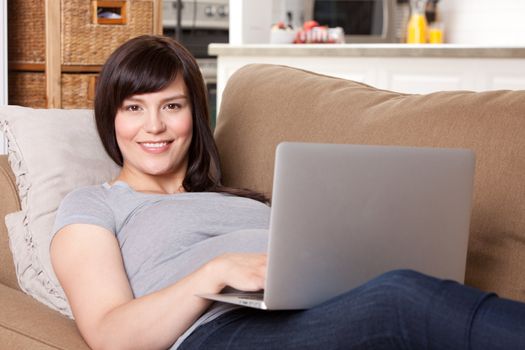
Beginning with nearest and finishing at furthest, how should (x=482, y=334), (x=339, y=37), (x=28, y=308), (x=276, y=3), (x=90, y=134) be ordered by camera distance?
(x=482, y=334) < (x=28, y=308) < (x=90, y=134) < (x=339, y=37) < (x=276, y=3)

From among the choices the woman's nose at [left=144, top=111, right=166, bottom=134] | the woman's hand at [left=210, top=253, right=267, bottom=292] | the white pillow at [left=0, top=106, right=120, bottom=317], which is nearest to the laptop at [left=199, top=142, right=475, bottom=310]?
the woman's hand at [left=210, top=253, right=267, bottom=292]

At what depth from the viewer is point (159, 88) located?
1685 millimetres

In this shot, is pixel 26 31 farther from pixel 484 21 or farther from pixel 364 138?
pixel 484 21

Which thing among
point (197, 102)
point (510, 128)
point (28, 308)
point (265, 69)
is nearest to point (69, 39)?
point (265, 69)

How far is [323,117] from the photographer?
69.8 inches

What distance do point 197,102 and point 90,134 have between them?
0.97 feet

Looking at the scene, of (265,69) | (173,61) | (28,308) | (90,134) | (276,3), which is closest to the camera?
(28,308)

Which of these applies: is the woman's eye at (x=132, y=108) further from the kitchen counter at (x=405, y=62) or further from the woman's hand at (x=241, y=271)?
the kitchen counter at (x=405, y=62)

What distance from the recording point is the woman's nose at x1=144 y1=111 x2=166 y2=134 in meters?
1.67

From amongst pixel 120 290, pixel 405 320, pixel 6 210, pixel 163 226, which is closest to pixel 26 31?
pixel 6 210

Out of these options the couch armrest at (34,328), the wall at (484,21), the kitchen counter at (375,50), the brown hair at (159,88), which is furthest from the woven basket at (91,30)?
the wall at (484,21)

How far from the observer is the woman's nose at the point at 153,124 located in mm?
1672

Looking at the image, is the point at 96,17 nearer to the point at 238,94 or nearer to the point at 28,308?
the point at 238,94

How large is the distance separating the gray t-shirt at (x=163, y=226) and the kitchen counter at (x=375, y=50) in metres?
1.97
